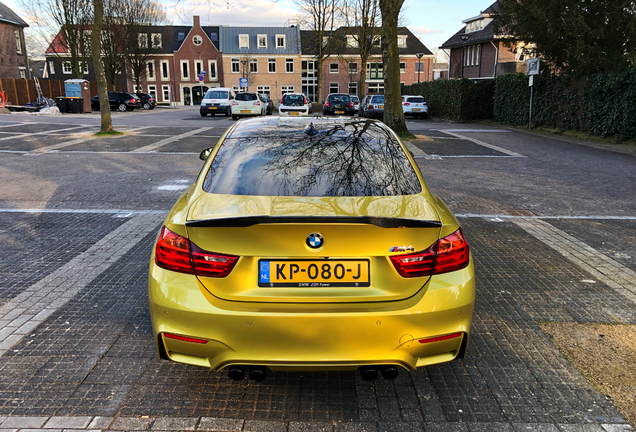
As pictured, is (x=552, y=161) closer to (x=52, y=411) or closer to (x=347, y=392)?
(x=347, y=392)

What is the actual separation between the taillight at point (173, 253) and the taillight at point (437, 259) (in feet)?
3.51

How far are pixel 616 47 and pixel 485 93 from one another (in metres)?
10.8

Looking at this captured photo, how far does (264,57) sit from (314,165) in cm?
7832

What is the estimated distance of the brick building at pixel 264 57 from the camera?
7775 centimetres

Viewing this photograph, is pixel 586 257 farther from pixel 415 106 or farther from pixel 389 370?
pixel 415 106

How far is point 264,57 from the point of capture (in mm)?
77750

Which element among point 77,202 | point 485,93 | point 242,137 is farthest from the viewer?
point 485,93

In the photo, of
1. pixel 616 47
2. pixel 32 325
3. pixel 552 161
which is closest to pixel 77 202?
pixel 32 325

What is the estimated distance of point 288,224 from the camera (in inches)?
103

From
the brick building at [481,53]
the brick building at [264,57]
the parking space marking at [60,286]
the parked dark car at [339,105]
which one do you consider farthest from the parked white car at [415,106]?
the brick building at [264,57]

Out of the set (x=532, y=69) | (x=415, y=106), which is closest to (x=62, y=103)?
(x=415, y=106)

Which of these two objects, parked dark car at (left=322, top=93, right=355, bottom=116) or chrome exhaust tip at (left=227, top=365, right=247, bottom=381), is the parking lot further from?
parked dark car at (left=322, top=93, right=355, bottom=116)

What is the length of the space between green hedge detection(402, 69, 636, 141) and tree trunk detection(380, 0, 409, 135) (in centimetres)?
696

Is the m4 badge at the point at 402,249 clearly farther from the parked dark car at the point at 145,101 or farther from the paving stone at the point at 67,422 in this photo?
the parked dark car at the point at 145,101
